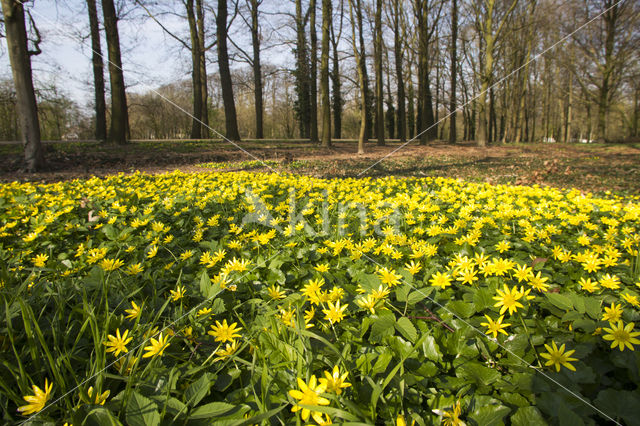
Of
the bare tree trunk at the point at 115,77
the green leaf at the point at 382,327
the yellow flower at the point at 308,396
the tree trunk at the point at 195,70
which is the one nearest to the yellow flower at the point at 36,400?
the yellow flower at the point at 308,396

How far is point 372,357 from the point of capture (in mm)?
1215

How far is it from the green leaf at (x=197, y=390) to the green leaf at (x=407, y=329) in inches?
31.4

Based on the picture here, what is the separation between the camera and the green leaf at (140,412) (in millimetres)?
931

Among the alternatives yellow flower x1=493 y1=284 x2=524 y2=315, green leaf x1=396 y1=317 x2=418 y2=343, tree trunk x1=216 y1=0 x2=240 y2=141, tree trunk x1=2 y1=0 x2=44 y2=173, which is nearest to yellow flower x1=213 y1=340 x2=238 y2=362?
green leaf x1=396 y1=317 x2=418 y2=343

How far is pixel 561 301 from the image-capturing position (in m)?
1.42

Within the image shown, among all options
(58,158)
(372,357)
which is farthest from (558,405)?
(58,158)

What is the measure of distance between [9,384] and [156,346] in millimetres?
535

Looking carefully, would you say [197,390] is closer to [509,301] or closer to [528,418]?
[528,418]

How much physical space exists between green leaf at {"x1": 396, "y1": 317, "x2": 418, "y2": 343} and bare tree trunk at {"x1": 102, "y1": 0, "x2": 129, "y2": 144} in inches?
578

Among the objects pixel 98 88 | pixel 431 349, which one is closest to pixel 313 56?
pixel 98 88

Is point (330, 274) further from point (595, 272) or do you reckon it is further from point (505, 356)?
point (595, 272)

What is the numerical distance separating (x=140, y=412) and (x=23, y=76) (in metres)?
8.96

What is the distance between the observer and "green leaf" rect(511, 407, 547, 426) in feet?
3.08

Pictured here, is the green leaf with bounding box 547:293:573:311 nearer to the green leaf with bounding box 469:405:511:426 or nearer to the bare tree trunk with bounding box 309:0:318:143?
the green leaf with bounding box 469:405:511:426
